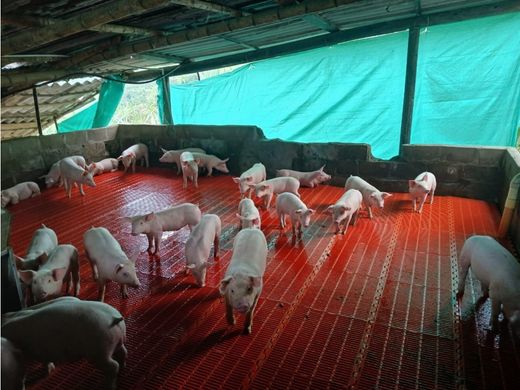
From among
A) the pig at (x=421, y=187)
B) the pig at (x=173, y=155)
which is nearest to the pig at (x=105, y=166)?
the pig at (x=173, y=155)

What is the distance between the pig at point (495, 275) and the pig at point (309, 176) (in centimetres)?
433

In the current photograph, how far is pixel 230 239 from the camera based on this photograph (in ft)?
18.6

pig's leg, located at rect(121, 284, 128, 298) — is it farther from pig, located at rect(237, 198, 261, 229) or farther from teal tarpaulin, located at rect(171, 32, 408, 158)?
teal tarpaulin, located at rect(171, 32, 408, 158)

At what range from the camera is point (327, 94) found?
8.16 meters

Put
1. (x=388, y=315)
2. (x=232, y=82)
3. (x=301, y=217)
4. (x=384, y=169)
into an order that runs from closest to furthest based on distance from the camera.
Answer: (x=388, y=315)
(x=301, y=217)
(x=384, y=169)
(x=232, y=82)

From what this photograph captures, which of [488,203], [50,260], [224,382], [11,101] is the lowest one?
[488,203]

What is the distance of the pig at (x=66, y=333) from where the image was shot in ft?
8.68

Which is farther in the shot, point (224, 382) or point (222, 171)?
point (222, 171)

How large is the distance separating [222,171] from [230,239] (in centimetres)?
417

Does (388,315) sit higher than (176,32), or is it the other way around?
(176,32)

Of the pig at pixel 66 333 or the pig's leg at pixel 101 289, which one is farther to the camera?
the pig's leg at pixel 101 289

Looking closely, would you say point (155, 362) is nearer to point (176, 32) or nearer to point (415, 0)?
point (176, 32)

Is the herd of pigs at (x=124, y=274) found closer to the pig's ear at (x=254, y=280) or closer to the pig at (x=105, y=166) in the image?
the pig's ear at (x=254, y=280)

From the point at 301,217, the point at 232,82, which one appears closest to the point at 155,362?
the point at 301,217
